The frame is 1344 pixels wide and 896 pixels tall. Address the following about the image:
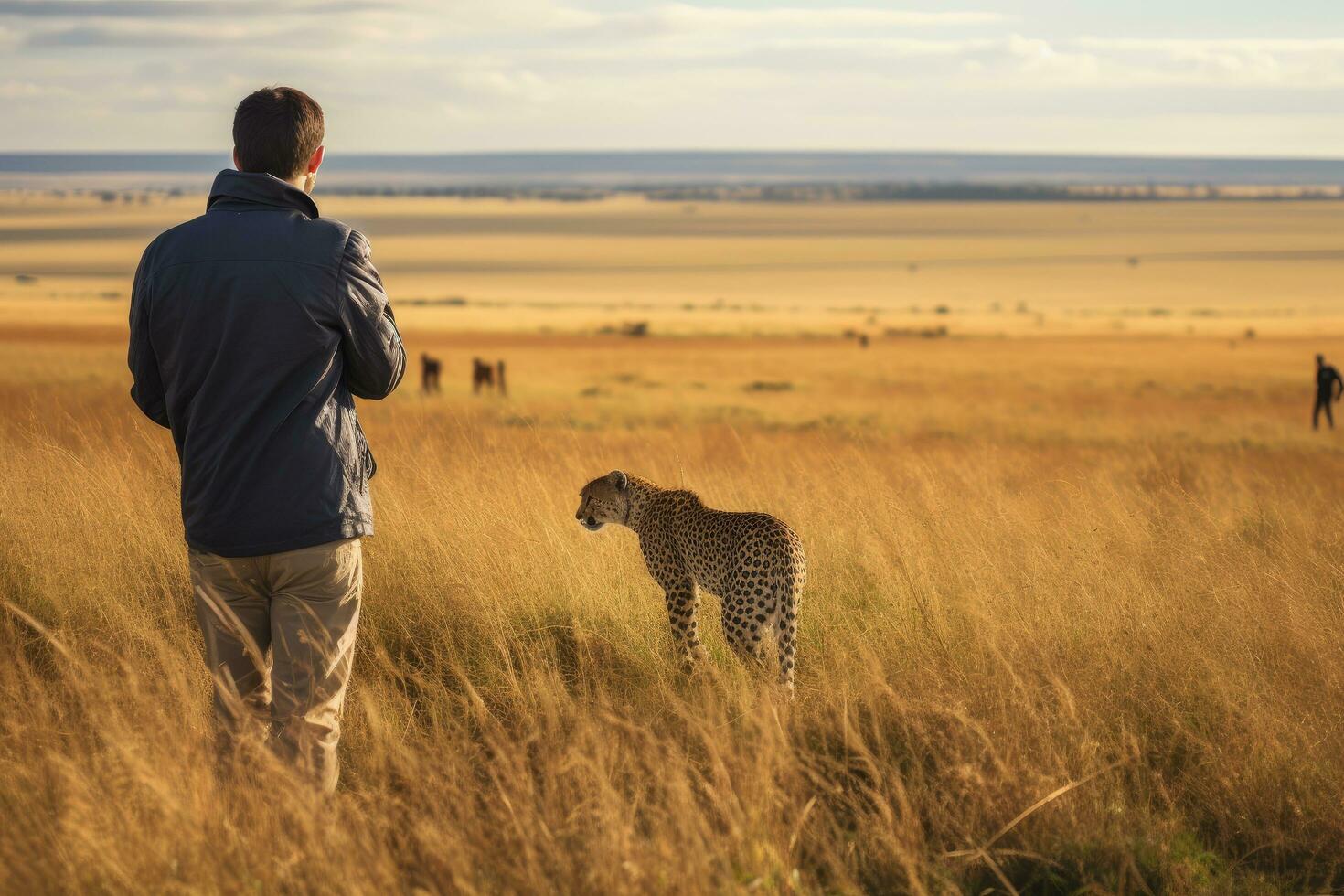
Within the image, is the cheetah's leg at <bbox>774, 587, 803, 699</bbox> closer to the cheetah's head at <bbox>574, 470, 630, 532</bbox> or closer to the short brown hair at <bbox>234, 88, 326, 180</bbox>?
the cheetah's head at <bbox>574, 470, 630, 532</bbox>

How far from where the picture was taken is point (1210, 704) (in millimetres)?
4145

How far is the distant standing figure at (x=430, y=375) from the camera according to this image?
24.3 meters

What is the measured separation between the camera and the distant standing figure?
24.3 meters

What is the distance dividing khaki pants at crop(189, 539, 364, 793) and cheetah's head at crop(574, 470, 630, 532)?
2.22 metres

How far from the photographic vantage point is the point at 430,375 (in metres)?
25.4

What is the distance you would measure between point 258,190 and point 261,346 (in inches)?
15.7

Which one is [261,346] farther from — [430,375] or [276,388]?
[430,375]

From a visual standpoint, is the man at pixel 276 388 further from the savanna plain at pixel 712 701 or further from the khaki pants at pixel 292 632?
the savanna plain at pixel 712 701

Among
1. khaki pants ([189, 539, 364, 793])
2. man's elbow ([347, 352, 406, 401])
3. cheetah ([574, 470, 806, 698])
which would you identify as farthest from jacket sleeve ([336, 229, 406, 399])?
cheetah ([574, 470, 806, 698])

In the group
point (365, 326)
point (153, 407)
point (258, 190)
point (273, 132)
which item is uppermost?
point (273, 132)

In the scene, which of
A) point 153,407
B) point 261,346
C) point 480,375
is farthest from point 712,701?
point 480,375

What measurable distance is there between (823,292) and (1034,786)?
273 feet

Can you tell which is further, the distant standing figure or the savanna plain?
the distant standing figure

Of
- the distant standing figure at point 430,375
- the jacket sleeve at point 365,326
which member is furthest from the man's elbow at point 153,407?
the distant standing figure at point 430,375
